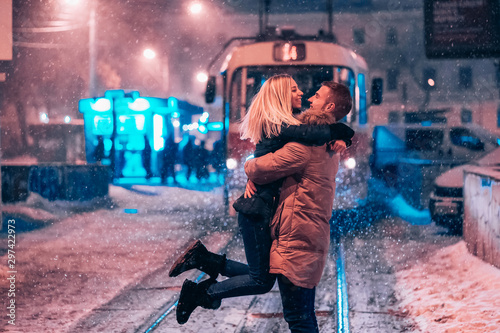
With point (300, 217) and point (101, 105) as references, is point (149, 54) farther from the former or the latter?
point (300, 217)

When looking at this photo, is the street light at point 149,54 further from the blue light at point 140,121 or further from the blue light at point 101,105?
the blue light at point 101,105

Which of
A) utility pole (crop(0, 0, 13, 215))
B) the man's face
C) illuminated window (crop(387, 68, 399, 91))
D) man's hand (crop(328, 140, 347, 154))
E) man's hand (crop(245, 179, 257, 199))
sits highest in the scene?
illuminated window (crop(387, 68, 399, 91))

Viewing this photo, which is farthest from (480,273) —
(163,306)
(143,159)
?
(143,159)

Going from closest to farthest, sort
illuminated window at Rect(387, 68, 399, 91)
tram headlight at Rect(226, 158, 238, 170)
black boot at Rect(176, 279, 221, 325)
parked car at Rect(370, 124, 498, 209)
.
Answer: black boot at Rect(176, 279, 221, 325) → tram headlight at Rect(226, 158, 238, 170) → parked car at Rect(370, 124, 498, 209) → illuminated window at Rect(387, 68, 399, 91)

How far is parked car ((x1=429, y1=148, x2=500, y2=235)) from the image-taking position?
28.6 feet

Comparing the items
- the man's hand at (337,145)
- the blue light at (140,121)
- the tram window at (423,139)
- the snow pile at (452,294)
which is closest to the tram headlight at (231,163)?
the snow pile at (452,294)

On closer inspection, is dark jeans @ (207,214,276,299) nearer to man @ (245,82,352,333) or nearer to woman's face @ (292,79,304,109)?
man @ (245,82,352,333)

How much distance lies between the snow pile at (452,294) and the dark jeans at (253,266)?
172 cm

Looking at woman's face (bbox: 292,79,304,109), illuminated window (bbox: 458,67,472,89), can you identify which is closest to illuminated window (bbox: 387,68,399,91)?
illuminated window (bbox: 458,67,472,89)

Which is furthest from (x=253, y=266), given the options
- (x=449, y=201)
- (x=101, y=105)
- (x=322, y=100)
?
(x=101, y=105)

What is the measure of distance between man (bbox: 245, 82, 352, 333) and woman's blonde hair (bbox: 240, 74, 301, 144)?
0.11 metres

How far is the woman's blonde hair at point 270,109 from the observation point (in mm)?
2811

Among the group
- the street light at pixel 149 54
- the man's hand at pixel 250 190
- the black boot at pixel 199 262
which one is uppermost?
the street light at pixel 149 54

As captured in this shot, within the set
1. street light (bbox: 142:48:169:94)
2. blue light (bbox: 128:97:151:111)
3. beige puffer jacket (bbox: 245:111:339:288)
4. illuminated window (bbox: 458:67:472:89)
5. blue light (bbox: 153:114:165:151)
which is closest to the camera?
beige puffer jacket (bbox: 245:111:339:288)
